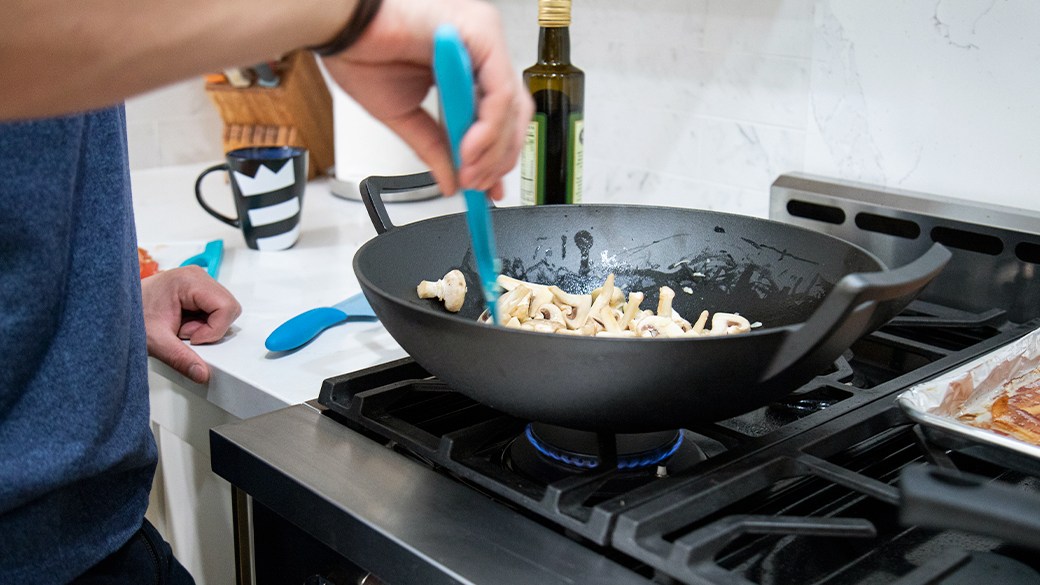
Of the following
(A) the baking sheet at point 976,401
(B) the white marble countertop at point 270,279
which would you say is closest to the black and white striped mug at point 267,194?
(B) the white marble countertop at point 270,279

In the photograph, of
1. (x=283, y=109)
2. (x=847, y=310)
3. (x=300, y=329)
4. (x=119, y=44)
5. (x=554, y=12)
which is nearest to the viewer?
(x=119, y=44)

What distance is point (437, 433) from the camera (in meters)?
0.89

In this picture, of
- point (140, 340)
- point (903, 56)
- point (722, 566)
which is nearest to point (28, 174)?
point (140, 340)

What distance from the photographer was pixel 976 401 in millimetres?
909

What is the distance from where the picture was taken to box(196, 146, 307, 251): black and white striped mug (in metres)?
1.46

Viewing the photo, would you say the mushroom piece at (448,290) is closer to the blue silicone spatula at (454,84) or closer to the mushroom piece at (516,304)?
the mushroom piece at (516,304)

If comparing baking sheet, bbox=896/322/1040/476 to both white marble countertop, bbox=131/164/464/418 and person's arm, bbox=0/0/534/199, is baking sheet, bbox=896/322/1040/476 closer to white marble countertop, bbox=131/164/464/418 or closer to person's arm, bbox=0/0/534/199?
person's arm, bbox=0/0/534/199

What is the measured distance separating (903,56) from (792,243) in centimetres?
41

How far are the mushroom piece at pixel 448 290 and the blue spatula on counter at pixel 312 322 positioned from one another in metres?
0.23

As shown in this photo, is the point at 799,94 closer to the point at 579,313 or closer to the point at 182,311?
the point at 579,313

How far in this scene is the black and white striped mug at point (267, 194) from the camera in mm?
1461

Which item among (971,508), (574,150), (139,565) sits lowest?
(139,565)

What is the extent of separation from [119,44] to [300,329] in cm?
64

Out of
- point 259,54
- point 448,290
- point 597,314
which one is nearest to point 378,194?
point 448,290
